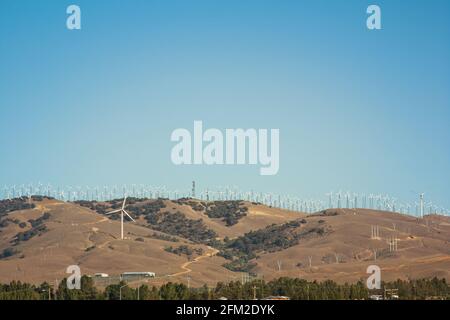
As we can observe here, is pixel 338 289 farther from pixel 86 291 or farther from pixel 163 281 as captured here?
pixel 163 281

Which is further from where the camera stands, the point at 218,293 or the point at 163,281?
the point at 163,281

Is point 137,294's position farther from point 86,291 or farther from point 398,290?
point 398,290
